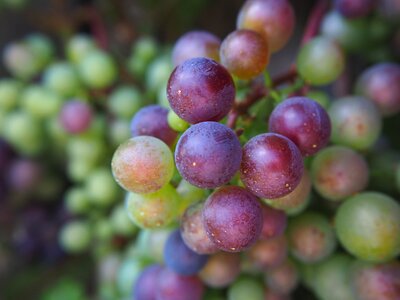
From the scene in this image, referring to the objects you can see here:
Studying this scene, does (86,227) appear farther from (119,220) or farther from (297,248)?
(297,248)

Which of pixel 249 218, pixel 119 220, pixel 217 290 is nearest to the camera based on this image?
pixel 249 218

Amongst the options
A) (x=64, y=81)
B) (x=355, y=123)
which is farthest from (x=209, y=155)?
(x=64, y=81)

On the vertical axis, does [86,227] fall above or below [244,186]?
below

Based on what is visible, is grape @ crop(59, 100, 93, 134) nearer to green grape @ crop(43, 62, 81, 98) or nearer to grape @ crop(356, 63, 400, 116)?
green grape @ crop(43, 62, 81, 98)

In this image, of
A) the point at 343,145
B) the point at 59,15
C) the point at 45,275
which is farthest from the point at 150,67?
the point at 45,275

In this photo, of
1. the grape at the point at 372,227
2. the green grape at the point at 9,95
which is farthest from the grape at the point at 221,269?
the green grape at the point at 9,95

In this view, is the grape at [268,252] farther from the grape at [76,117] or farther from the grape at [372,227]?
the grape at [76,117]
